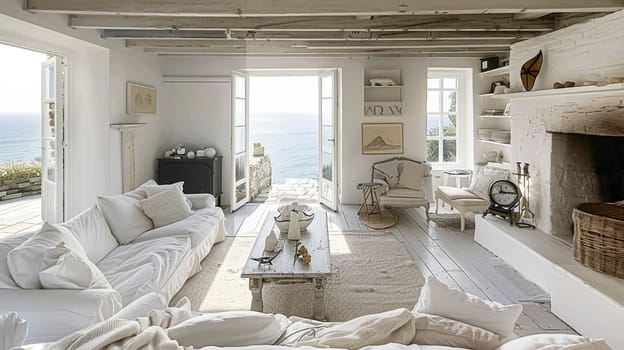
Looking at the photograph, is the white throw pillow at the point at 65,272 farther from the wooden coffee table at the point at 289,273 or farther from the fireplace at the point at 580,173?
the fireplace at the point at 580,173

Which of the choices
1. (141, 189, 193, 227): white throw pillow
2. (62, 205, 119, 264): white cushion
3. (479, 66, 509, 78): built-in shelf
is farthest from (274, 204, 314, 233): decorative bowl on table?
(479, 66, 509, 78): built-in shelf

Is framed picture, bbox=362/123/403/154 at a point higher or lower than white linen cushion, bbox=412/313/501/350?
higher

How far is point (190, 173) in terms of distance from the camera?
20.8ft

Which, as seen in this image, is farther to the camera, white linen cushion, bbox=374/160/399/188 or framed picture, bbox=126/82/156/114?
white linen cushion, bbox=374/160/399/188

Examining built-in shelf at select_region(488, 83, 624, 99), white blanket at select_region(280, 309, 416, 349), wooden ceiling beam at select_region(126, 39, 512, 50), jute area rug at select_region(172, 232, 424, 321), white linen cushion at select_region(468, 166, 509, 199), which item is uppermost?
wooden ceiling beam at select_region(126, 39, 512, 50)

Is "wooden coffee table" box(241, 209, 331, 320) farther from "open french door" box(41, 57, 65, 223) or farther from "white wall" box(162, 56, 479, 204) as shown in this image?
"white wall" box(162, 56, 479, 204)

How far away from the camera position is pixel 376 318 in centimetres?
165

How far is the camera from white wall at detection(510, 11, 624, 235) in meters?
3.42

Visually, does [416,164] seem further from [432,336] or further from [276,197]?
[432,336]

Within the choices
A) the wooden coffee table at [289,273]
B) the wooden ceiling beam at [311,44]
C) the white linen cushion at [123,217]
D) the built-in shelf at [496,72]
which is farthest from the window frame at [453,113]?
the white linen cushion at [123,217]

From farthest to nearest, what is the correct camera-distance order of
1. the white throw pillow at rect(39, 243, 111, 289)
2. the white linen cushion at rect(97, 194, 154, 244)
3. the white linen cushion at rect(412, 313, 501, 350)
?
the white linen cushion at rect(97, 194, 154, 244) < the white throw pillow at rect(39, 243, 111, 289) < the white linen cushion at rect(412, 313, 501, 350)

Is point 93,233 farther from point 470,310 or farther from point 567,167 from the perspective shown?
point 567,167

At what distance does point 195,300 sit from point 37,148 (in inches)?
115

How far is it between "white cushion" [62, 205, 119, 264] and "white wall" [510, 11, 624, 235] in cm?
403
